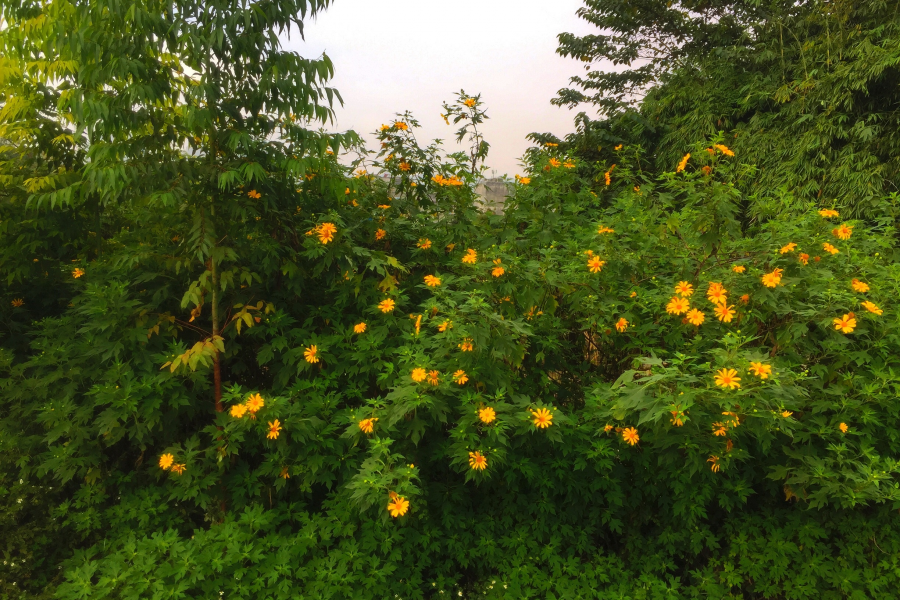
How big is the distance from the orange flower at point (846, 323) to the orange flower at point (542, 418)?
1.24m

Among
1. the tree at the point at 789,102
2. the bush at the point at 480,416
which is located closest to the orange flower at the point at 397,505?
the bush at the point at 480,416

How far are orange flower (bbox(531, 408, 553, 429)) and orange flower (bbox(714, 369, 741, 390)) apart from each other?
67cm

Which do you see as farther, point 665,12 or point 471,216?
point 665,12

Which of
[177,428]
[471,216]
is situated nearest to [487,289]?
[471,216]

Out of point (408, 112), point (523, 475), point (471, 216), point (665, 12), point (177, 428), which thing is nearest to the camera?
point (523, 475)

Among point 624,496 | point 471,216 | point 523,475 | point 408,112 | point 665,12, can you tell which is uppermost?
point 665,12

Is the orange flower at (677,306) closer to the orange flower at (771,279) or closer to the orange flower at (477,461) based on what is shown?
the orange flower at (771,279)

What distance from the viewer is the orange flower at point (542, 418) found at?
7.18 ft

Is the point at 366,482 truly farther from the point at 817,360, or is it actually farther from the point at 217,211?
the point at 817,360

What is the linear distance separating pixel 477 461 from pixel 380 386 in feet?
2.13

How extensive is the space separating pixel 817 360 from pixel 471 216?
6.37 ft

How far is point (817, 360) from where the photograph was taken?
7.98ft

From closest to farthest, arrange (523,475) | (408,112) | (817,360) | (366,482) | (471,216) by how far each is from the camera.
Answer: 1. (366,482)
2. (817,360)
3. (523,475)
4. (471,216)
5. (408,112)

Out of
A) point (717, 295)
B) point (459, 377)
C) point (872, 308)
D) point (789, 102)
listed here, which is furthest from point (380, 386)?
point (789, 102)
